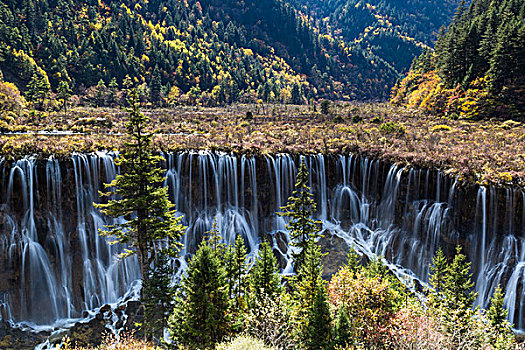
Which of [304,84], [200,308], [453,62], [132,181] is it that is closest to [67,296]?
[132,181]

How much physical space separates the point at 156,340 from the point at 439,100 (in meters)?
68.0

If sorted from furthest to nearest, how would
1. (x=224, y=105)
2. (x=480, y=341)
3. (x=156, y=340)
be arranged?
(x=224, y=105), (x=156, y=340), (x=480, y=341)

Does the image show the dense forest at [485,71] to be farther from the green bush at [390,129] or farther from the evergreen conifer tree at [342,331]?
the evergreen conifer tree at [342,331]

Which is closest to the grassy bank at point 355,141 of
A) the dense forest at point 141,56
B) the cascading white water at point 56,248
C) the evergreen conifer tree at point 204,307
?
the cascading white water at point 56,248

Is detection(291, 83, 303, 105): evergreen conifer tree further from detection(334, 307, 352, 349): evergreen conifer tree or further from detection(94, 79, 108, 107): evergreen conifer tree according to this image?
detection(334, 307, 352, 349): evergreen conifer tree

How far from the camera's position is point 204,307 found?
784 inches

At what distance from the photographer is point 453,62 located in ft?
225

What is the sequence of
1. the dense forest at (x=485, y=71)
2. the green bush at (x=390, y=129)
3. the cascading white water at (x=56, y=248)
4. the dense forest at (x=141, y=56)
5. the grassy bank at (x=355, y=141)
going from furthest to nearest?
the dense forest at (x=141, y=56), the dense forest at (x=485, y=71), the green bush at (x=390, y=129), the grassy bank at (x=355, y=141), the cascading white water at (x=56, y=248)

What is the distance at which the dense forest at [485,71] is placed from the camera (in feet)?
182

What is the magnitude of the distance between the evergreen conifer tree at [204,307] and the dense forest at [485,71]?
57.7 meters

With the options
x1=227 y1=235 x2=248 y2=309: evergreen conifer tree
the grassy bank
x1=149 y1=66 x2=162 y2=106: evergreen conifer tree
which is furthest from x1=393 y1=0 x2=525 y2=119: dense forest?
x1=149 y1=66 x2=162 y2=106: evergreen conifer tree

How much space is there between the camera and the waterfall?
99.7ft

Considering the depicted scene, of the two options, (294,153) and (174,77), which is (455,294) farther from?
(174,77)

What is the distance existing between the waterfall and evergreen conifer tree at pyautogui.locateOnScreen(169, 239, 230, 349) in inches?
647
